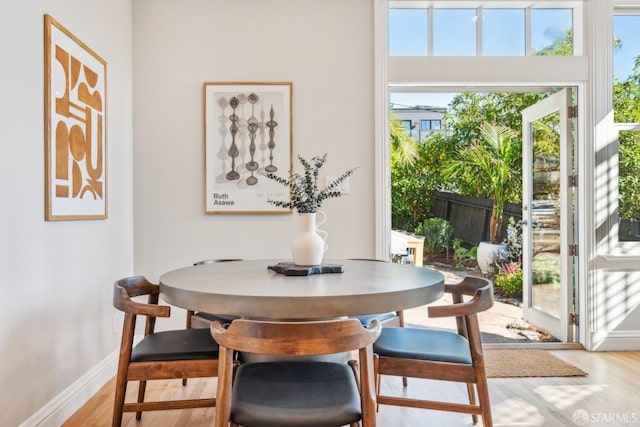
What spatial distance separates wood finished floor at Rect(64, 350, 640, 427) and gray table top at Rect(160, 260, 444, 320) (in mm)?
858

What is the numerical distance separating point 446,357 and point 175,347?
109cm

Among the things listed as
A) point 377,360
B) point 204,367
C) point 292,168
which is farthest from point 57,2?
point 377,360

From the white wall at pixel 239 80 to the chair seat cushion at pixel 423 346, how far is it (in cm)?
118

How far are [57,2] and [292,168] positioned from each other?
1.63m

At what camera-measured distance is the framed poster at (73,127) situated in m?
1.96

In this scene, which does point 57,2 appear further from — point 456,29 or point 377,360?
point 456,29

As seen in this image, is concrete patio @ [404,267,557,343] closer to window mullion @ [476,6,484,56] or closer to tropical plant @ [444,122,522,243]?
tropical plant @ [444,122,522,243]

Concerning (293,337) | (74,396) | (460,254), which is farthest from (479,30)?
(460,254)

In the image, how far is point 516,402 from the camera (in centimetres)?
224

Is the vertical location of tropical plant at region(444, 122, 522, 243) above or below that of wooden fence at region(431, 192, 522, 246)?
above

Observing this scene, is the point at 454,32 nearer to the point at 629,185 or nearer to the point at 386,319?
the point at 629,185

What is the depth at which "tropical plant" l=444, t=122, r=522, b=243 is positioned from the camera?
17.1 ft

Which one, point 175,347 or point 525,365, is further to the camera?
point 525,365

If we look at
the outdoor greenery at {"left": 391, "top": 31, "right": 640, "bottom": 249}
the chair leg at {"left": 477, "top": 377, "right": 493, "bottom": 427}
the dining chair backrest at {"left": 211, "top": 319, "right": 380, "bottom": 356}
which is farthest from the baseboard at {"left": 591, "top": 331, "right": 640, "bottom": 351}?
the dining chair backrest at {"left": 211, "top": 319, "right": 380, "bottom": 356}
